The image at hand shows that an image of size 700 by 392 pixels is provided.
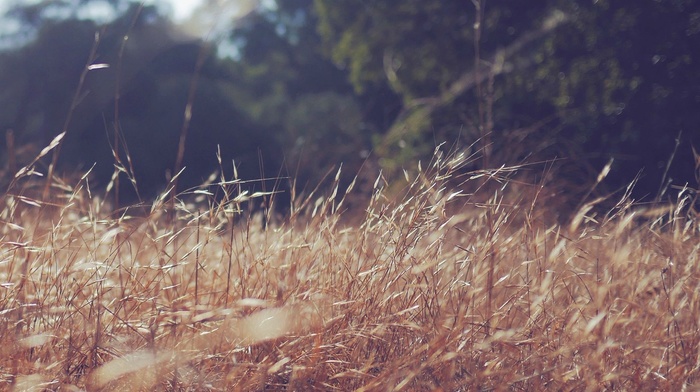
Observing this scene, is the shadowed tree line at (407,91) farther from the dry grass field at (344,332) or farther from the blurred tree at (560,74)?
the dry grass field at (344,332)

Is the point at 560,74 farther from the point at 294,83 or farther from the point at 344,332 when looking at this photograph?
the point at 294,83

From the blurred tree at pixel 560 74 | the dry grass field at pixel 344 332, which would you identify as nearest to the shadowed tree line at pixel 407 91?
the blurred tree at pixel 560 74

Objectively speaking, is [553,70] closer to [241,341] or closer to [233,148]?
[241,341]

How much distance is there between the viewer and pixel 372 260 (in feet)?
6.68

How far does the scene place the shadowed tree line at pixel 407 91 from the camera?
601cm

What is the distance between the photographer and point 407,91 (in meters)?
8.67

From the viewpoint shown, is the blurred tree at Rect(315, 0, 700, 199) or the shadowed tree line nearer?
the shadowed tree line

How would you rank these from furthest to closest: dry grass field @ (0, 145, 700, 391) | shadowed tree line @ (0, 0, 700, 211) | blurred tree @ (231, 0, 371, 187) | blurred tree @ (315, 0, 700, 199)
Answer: blurred tree @ (231, 0, 371, 187) → blurred tree @ (315, 0, 700, 199) → shadowed tree line @ (0, 0, 700, 211) → dry grass field @ (0, 145, 700, 391)

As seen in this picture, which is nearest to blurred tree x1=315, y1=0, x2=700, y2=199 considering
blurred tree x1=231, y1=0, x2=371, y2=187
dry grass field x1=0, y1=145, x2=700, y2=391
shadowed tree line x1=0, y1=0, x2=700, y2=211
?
shadowed tree line x1=0, y1=0, x2=700, y2=211

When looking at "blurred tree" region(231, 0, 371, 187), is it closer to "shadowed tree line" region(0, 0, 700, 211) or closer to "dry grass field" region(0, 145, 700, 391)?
"shadowed tree line" region(0, 0, 700, 211)

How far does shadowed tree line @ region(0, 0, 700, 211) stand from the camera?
6.01m

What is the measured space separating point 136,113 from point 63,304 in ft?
44.4

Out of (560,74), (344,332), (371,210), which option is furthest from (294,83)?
(344,332)

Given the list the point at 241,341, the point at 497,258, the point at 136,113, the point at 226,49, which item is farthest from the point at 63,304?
the point at 226,49
